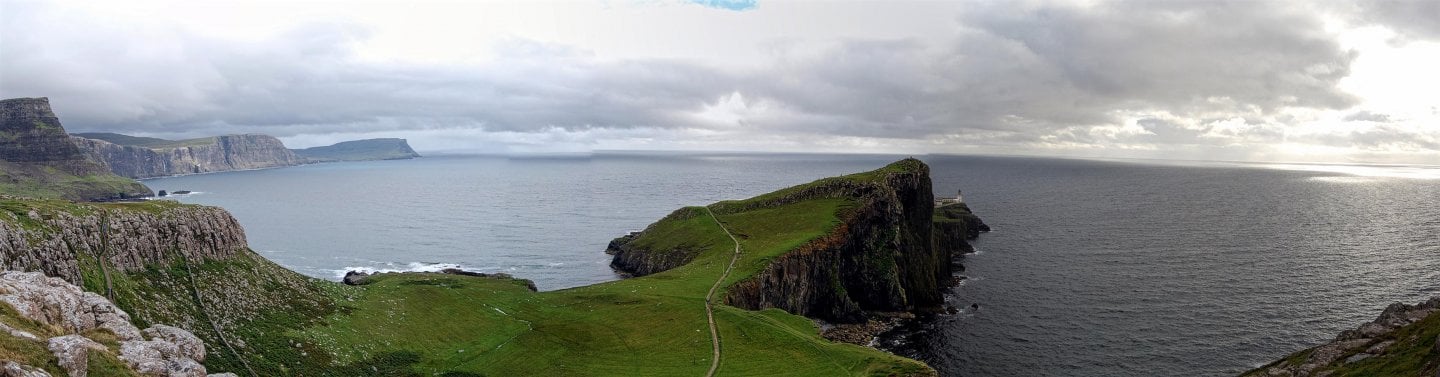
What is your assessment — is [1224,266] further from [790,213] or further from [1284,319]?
[790,213]

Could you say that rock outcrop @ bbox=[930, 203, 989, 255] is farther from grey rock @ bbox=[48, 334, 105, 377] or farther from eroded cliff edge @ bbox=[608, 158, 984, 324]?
→ grey rock @ bbox=[48, 334, 105, 377]

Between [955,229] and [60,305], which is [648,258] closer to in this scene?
[955,229]

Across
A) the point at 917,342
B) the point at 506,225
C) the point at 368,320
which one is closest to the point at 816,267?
the point at 917,342

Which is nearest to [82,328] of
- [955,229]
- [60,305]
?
[60,305]

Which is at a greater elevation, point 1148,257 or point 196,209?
point 196,209

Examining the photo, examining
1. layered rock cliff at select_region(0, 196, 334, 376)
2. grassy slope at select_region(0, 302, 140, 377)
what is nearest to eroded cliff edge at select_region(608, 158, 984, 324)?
layered rock cliff at select_region(0, 196, 334, 376)

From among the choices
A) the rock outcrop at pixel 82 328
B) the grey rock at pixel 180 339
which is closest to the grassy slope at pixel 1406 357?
the rock outcrop at pixel 82 328

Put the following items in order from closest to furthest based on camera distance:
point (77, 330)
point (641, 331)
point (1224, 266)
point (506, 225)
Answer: point (77, 330) → point (641, 331) → point (1224, 266) → point (506, 225)
